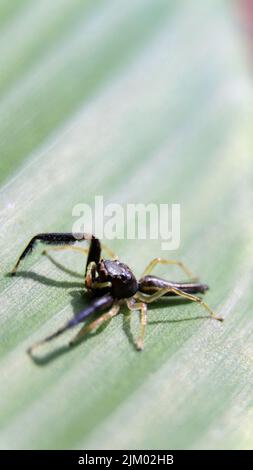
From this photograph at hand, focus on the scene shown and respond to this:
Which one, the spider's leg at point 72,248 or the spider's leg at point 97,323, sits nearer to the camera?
the spider's leg at point 97,323

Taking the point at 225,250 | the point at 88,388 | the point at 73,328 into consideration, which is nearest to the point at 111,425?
the point at 88,388

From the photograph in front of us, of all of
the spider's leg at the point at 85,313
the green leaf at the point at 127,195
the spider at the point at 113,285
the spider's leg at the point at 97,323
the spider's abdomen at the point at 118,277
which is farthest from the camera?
the spider's abdomen at the point at 118,277

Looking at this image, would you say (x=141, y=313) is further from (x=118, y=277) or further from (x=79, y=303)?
(x=79, y=303)

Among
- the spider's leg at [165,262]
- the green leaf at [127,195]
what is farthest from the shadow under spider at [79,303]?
the spider's leg at [165,262]

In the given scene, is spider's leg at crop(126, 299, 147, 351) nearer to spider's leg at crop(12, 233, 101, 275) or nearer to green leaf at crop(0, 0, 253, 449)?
green leaf at crop(0, 0, 253, 449)

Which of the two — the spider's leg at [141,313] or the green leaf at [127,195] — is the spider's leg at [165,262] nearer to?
the green leaf at [127,195]

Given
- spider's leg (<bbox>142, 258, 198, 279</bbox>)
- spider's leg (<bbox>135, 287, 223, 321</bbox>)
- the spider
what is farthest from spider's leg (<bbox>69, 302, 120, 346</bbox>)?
spider's leg (<bbox>142, 258, 198, 279</bbox>)

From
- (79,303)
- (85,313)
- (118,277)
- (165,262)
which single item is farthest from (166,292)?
(85,313)
